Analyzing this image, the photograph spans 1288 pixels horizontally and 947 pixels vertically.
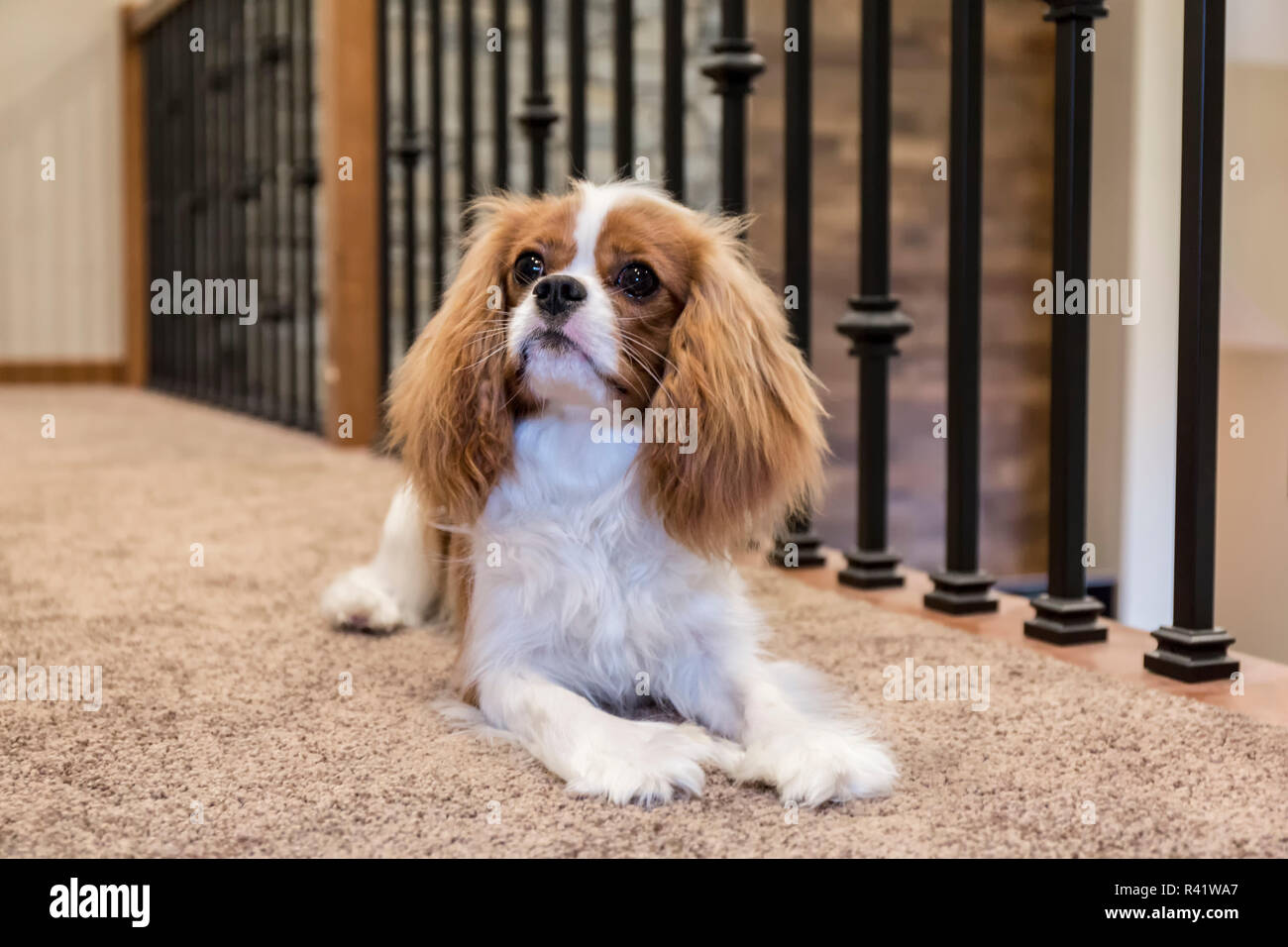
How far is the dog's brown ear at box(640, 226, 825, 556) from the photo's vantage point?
125cm

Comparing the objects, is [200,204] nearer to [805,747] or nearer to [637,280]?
[637,280]

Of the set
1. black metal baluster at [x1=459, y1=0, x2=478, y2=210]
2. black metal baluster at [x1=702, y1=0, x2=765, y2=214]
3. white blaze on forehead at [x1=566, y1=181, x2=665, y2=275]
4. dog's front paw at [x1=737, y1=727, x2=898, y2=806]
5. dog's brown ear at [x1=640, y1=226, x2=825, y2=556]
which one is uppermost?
black metal baluster at [x1=459, y1=0, x2=478, y2=210]

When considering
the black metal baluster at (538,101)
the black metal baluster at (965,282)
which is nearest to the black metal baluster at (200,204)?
the black metal baluster at (538,101)

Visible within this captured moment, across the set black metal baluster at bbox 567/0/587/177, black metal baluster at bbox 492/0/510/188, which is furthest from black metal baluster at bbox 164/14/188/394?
black metal baluster at bbox 567/0/587/177

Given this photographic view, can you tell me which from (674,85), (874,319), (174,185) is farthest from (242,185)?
(874,319)

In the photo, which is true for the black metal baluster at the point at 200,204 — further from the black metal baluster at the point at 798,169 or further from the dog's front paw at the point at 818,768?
the dog's front paw at the point at 818,768

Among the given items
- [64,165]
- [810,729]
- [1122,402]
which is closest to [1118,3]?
[1122,402]

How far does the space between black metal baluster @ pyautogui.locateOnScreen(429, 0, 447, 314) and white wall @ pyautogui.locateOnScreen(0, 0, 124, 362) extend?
2.64 metres

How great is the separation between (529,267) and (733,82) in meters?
0.89

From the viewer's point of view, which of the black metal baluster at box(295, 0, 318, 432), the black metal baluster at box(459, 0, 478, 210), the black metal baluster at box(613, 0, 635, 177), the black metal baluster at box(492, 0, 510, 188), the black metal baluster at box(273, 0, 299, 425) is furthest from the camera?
the black metal baluster at box(273, 0, 299, 425)

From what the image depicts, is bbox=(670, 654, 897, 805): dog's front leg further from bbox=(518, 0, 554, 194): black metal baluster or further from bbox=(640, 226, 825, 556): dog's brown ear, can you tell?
bbox=(518, 0, 554, 194): black metal baluster

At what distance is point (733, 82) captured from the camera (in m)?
2.06

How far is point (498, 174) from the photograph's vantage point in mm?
2859
